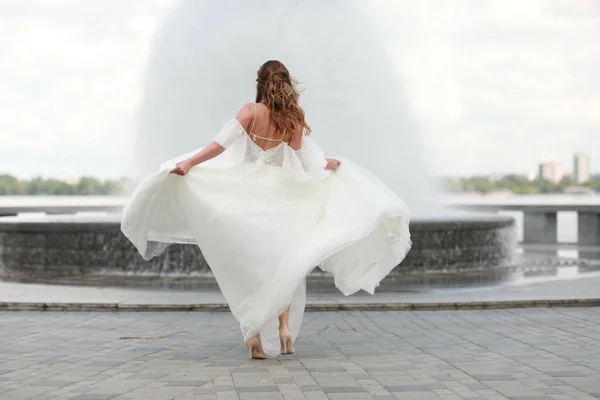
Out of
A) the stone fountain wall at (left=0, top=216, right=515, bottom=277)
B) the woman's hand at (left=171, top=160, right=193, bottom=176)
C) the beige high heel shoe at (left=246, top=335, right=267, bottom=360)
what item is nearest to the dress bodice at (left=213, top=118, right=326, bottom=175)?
the woman's hand at (left=171, top=160, right=193, bottom=176)

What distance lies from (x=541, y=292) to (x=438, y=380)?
216 inches

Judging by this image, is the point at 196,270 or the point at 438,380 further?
the point at 196,270

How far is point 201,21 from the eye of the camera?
19.5 meters

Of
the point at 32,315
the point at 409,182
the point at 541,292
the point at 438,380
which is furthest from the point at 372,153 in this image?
the point at 438,380

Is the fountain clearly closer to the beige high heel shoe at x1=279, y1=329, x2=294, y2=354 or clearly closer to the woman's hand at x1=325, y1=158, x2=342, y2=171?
the woman's hand at x1=325, y1=158, x2=342, y2=171

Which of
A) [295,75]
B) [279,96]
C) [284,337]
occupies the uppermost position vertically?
[295,75]

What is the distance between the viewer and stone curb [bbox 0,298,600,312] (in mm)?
9945

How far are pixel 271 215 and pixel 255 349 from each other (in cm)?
93

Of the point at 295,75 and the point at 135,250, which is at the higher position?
the point at 295,75

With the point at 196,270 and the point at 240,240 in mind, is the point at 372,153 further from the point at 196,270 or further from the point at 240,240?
the point at 240,240

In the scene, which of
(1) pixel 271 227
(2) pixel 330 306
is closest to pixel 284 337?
(1) pixel 271 227

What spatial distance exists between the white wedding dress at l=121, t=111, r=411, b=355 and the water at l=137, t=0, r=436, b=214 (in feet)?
35.8

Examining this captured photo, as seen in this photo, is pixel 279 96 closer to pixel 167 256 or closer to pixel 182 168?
pixel 182 168

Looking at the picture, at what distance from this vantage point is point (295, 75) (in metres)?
19.0
